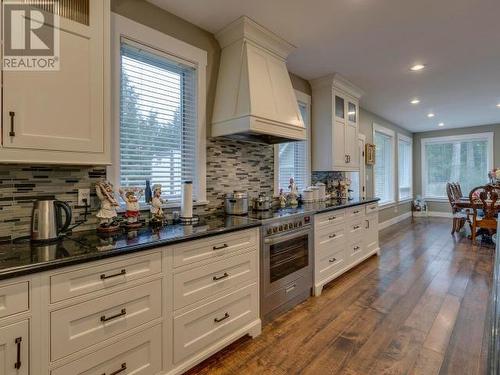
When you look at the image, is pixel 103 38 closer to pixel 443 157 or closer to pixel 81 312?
pixel 81 312

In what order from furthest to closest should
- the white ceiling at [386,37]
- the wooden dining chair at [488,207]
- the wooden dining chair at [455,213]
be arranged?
the wooden dining chair at [455,213] < the wooden dining chair at [488,207] < the white ceiling at [386,37]

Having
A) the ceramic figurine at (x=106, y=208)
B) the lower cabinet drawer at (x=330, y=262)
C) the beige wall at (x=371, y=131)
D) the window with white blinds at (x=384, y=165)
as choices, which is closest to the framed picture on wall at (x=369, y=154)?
the beige wall at (x=371, y=131)

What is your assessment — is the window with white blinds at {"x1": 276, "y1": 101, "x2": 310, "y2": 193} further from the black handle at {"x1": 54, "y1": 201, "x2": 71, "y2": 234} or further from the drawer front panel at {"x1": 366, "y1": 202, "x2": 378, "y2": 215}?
the black handle at {"x1": 54, "y1": 201, "x2": 71, "y2": 234}

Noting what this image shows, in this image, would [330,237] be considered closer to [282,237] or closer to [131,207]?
[282,237]

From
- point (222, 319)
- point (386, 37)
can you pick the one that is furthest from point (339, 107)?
point (222, 319)

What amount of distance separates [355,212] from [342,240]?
0.48 m

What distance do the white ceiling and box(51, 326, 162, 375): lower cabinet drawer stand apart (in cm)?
243

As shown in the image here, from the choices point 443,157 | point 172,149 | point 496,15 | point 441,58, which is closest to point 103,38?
point 172,149

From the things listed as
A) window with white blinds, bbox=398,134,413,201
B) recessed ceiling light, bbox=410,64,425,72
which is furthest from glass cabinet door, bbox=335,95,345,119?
window with white blinds, bbox=398,134,413,201

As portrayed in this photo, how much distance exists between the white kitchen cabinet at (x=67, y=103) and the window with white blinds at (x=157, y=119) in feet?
1.49

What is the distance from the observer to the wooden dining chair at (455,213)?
5.53 m

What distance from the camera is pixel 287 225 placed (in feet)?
8.02

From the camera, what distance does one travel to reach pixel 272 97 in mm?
2660

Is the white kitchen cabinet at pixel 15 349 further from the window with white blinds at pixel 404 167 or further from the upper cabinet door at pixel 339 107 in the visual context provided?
the window with white blinds at pixel 404 167
